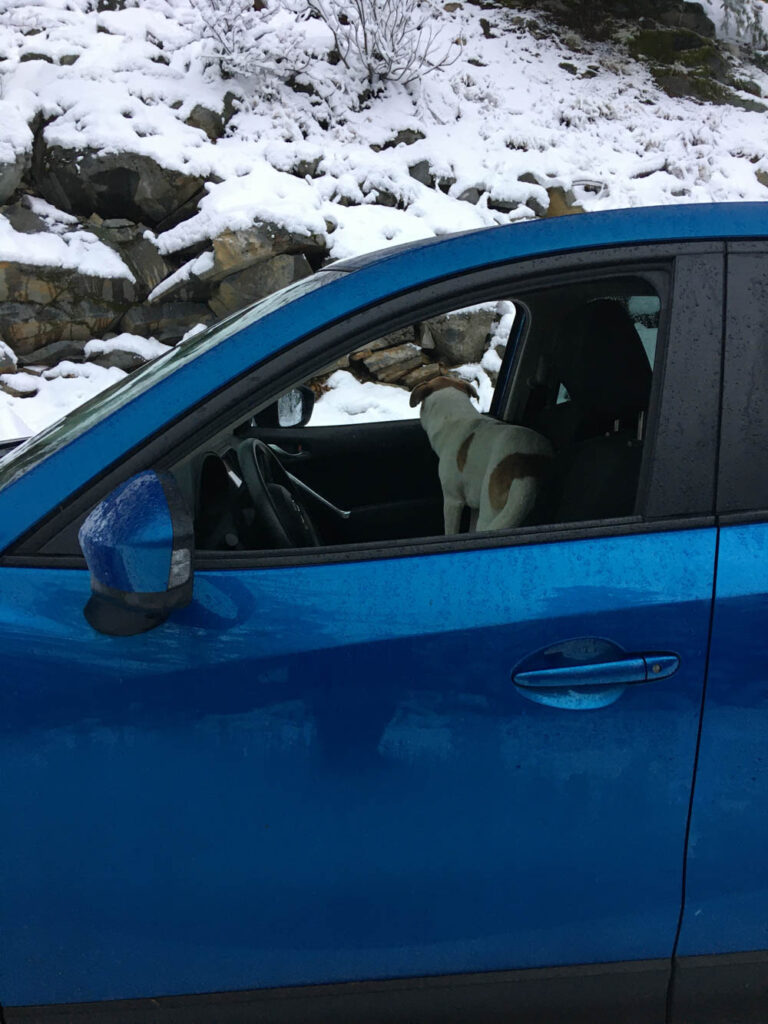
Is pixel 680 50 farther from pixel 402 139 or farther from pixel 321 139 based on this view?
pixel 321 139

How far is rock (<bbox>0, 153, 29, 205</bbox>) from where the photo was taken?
24.3 feet

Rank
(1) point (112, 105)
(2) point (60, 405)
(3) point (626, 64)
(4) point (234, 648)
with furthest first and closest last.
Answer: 1. (3) point (626, 64)
2. (1) point (112, 105)
3. (2) point (60, 405)
4. (4) point (234, 648)

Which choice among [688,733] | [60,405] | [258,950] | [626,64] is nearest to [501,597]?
[688,733]

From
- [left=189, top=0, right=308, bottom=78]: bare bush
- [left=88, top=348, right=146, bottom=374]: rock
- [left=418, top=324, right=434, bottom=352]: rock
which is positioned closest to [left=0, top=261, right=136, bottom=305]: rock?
[left=88, top=348, right=146, bottom=374]: rock

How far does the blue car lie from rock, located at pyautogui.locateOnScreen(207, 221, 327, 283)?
6.02 metres

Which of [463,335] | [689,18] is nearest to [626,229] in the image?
[463,335]

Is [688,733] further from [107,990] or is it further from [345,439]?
[345,439]

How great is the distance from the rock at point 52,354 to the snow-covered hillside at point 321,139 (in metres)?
0.13

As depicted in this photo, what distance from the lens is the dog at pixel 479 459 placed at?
1.99 metres

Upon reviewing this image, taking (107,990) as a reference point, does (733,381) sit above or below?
above

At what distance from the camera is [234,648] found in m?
→ 1.49

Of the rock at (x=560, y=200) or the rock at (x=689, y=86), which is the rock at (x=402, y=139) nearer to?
the rock at (x=560, y=200)

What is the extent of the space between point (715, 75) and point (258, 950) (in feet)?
41.6

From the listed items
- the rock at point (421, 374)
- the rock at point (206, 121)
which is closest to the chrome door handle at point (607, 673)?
the rock at point (421, 374)
